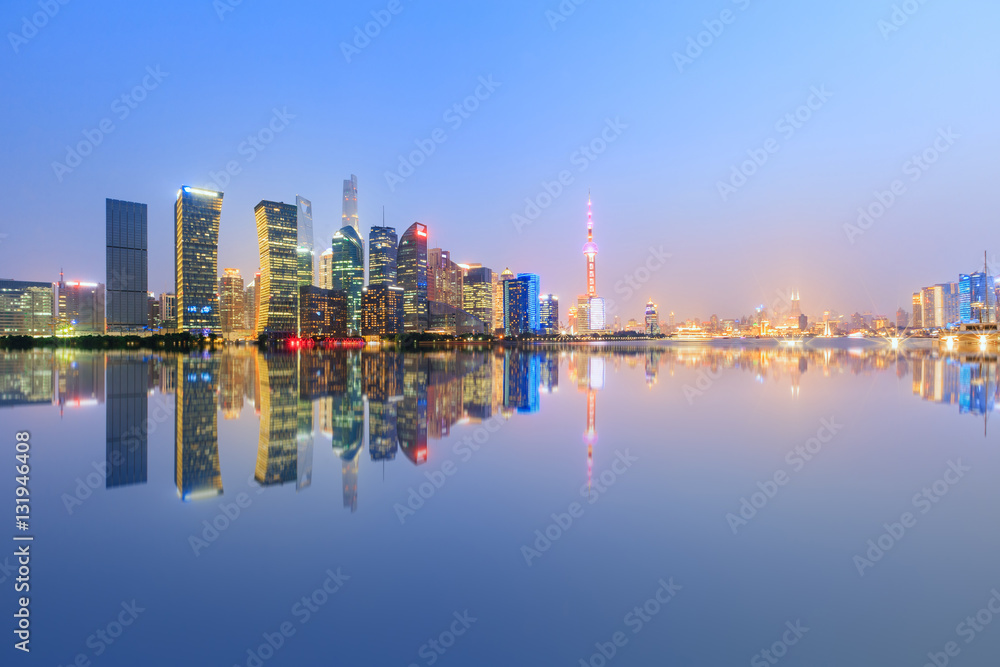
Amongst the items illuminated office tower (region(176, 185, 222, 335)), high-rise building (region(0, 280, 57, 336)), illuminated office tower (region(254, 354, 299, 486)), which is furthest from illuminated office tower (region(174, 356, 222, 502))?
high-rise building (region(0, 280, 57, 336))

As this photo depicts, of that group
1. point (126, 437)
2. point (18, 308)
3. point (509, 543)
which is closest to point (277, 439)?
point (126, 437)

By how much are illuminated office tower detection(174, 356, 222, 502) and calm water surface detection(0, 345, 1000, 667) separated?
0.30ft

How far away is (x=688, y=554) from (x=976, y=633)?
2.72 metres

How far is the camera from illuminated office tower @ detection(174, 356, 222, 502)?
9539 millimetres

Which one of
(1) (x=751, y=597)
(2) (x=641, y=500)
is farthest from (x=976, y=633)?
(2) (x=641, y=500)

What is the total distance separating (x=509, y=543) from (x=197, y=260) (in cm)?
21651

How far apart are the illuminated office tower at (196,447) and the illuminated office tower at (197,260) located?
189139 mm

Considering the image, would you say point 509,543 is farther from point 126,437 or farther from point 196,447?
point 126,437

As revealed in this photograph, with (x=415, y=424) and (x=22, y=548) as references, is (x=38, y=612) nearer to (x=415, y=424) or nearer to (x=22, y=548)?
(x=22, y=548)

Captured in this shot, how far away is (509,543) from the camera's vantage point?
7.00 m

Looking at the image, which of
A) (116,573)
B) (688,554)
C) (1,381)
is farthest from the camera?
(1,381)

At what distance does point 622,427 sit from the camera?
15.2 metres

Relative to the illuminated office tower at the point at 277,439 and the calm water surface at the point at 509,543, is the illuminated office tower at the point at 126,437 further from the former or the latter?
the illuminated office tower at the point at 277,439

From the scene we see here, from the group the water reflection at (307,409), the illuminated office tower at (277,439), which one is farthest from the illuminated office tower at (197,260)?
the illuminated office tower at (277,439)
